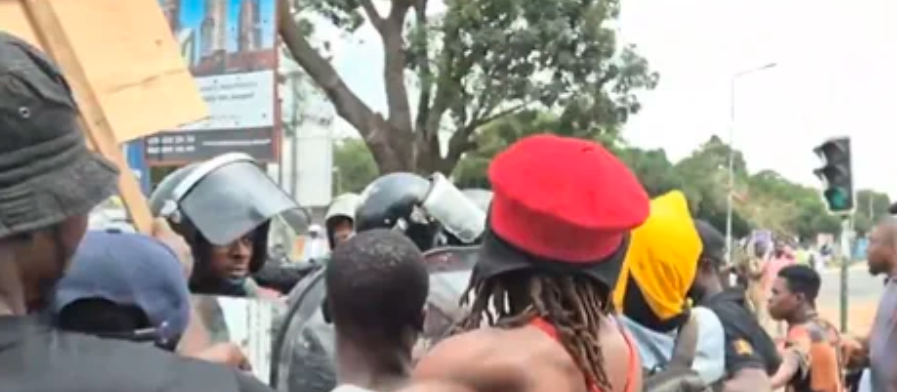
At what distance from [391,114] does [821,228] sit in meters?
58.7

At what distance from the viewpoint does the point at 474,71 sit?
62.6 feet

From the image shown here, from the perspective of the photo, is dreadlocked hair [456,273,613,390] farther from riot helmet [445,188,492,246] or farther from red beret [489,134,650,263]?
riot helmet [445,188,492,246]

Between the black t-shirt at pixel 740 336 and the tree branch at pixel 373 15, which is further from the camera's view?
the tree branch at pixel 373 15

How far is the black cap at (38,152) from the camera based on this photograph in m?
1.74

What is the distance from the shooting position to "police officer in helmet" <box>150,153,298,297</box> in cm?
436

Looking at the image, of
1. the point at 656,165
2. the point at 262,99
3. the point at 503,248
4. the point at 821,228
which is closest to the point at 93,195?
the point at 503,248

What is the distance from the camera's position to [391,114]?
18797mm

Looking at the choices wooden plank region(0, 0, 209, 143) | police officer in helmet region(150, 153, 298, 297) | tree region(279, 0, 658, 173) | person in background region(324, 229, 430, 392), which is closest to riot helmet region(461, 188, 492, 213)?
police officer in helmet region(150, 153, 298, 297)

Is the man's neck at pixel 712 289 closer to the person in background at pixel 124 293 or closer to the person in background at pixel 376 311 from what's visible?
the person in background at pixel 376 311

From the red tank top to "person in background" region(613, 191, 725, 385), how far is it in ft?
4.40

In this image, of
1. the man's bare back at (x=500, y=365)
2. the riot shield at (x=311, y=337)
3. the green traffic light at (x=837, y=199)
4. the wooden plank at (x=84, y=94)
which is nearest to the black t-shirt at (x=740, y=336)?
the riot shield at (x=311, y=337)

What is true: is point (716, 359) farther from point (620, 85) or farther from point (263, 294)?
point (620, 85)

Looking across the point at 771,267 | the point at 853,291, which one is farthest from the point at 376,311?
the point at 853,291

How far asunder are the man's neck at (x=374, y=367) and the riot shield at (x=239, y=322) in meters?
0.59
